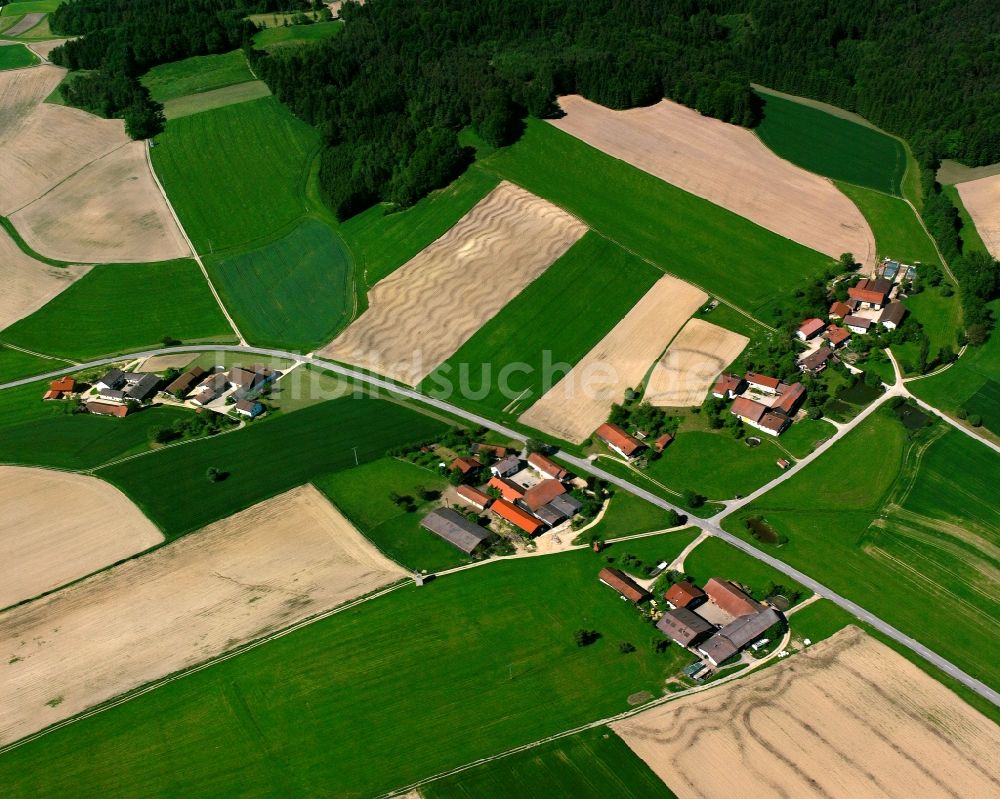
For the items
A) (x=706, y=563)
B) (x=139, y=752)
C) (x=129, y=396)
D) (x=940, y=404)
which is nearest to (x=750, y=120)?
(x=940, y=404)

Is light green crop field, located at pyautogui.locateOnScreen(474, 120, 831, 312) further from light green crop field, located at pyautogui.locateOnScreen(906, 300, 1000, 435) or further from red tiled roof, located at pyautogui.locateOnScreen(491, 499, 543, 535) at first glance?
red tiled roof, located at pyautogui.locateOnScreen(491, 499, 543, 535)

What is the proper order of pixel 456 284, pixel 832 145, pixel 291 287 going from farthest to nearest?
1. pixel 832 145
2. pixel 291 287
3. pixel 456 284

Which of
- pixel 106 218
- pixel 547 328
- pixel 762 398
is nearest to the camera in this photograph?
pixel 762 398

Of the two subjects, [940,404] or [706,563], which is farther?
[940,404]

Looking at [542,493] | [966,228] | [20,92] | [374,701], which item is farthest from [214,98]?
[374,701]

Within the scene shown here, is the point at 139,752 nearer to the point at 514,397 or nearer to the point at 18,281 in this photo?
the point at 514,397

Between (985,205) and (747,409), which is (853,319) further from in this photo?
(985,205)
